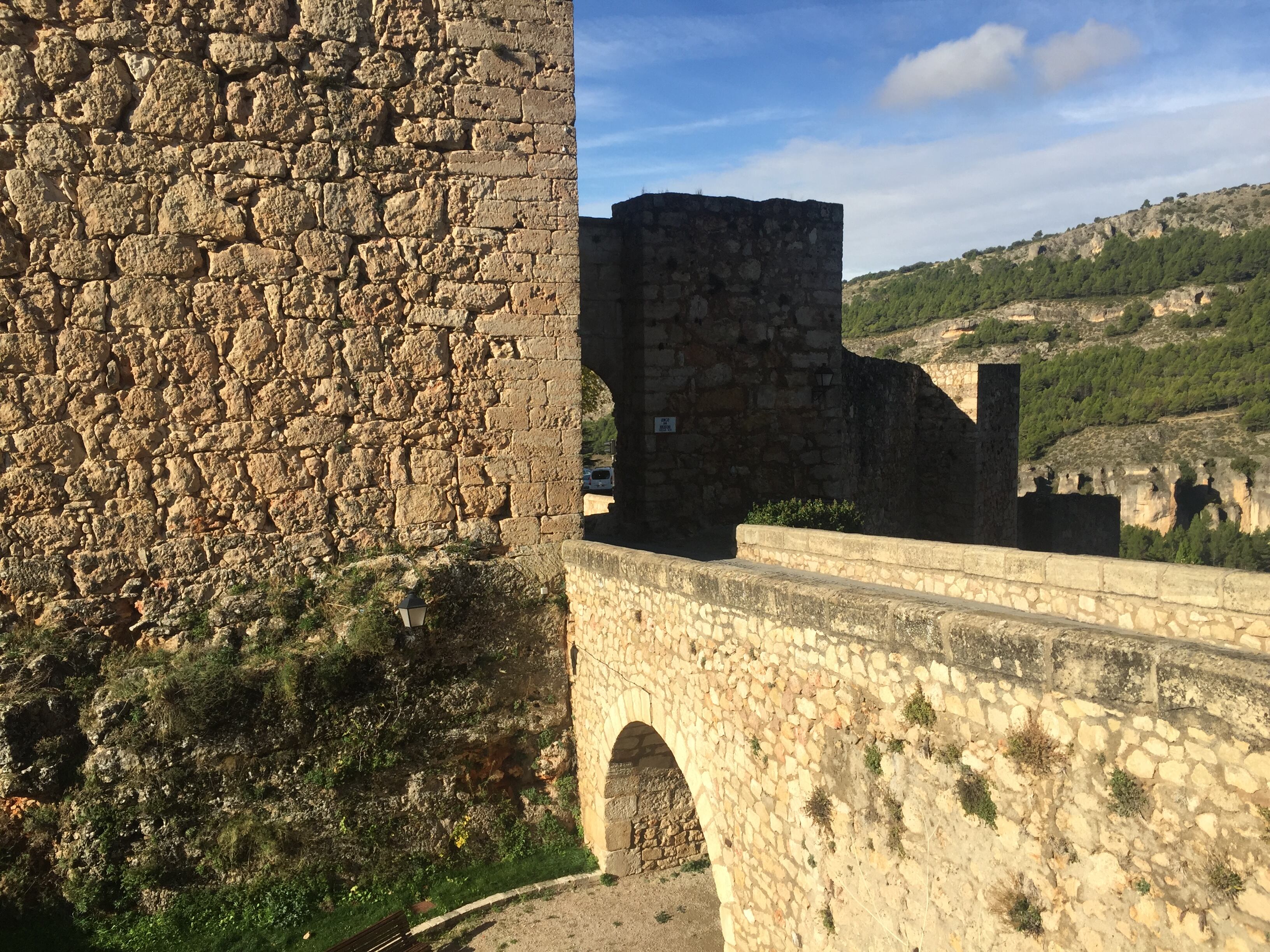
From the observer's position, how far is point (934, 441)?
13.9m

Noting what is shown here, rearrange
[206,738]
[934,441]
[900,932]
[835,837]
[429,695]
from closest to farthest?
[900,932], [835,837], [206,738], [429,695], [934,441]

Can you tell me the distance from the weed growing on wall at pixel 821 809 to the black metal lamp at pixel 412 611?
3364 millimetres

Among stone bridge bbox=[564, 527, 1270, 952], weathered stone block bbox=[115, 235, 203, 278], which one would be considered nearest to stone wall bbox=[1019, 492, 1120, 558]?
A: stone bridge bbox=[564, 527, 1270, 952]

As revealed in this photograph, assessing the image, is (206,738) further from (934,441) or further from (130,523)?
(934,441)

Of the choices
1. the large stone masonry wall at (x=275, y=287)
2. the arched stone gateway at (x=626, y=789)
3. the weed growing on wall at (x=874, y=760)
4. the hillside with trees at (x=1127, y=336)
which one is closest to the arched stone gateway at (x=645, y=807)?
the arched stone gateway at (x=626, y=789)

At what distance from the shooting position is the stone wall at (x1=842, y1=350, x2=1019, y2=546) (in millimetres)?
12703

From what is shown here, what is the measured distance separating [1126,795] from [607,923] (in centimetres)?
482

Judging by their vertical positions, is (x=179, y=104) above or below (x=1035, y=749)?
above

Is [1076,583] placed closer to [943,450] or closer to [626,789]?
[626,789]

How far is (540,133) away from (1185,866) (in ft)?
20.6

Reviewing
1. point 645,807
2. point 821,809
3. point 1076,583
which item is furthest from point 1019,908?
point 645,807

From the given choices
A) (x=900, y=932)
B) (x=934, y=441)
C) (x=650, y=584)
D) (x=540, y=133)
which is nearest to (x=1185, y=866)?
(x=900, y=932)

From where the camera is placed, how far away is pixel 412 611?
6285 millimetres

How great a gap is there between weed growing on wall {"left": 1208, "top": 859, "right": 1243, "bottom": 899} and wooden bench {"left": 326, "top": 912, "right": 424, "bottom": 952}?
5154 mm
